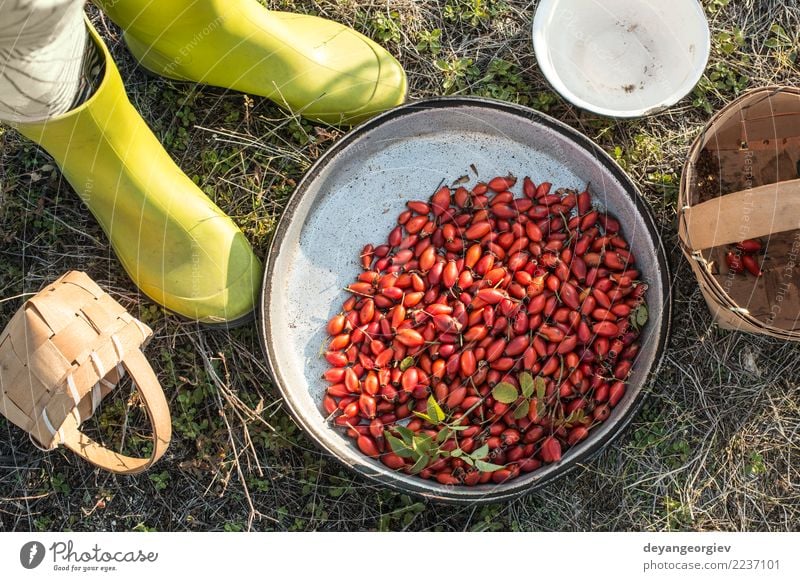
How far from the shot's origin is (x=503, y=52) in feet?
5.12

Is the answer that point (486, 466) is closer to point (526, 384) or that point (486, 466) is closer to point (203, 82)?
point (526, 384)

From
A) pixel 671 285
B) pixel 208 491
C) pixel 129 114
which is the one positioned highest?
pixel 129 114

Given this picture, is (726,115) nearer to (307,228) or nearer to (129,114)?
(307,228)

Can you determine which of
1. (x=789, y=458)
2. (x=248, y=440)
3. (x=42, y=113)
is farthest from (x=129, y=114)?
(x=789, y=458)

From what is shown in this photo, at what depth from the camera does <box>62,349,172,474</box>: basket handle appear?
4.02 feet

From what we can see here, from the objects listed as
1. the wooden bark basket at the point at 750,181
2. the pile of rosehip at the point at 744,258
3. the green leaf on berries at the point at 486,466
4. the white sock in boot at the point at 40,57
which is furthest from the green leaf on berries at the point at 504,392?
the white sock in boot at the point at 40,57

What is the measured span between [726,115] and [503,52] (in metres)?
0.48

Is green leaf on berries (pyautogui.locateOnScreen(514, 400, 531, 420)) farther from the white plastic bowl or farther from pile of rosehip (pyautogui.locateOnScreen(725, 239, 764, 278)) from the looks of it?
the white plastic bowl

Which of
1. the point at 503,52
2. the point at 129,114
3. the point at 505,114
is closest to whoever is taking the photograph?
the point at 129,114

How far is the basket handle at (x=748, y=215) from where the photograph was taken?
1.17m

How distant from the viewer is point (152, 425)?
124cm

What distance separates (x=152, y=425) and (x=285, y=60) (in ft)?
2.31

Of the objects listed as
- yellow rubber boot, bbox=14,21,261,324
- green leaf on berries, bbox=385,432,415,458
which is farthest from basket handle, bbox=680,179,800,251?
yellow rubber boot, bbox=14,21,261,324

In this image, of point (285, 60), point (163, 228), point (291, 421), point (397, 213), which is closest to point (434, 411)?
point (291, 421)
